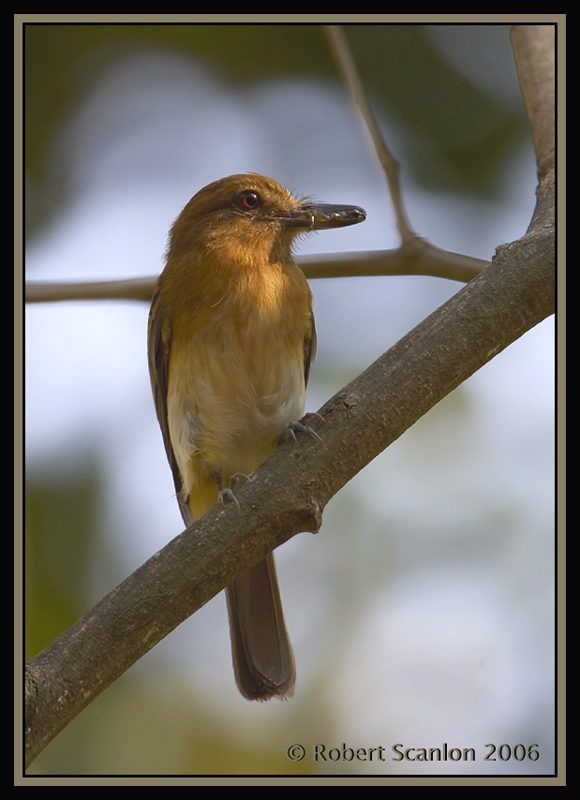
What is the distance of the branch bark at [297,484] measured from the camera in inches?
70.7

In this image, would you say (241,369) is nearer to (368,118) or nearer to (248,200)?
(248,200)

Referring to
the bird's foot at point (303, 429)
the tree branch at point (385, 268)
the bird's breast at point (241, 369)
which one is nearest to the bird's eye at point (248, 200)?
the bird's breast at point (241, 369)

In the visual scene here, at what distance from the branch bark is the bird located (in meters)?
1.03

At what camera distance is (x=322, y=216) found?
3258 millimetres

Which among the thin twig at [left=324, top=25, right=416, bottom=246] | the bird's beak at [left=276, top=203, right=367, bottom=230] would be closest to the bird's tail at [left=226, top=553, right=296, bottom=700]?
the bird's beak at [left=276, top=203, right=367, bottom=230]

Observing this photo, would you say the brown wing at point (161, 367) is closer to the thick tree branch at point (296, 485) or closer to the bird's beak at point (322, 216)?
the bird's beak at point (322, 216)

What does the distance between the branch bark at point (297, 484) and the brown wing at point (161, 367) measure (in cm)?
141

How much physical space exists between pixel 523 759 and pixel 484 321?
4.76 ft

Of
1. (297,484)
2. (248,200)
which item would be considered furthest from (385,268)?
(297,484)

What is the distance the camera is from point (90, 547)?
3598 mm

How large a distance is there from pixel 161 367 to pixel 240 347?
0.56 meters

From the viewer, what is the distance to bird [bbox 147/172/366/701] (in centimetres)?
310

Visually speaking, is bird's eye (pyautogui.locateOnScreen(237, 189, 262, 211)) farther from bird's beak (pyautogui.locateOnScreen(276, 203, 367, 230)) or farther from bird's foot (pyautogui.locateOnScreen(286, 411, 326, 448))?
bird's foot (pyautogui.locateOnScreen(286, 411, 326, 448))

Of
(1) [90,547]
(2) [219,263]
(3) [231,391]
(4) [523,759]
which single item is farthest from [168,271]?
(4) [523,759]
